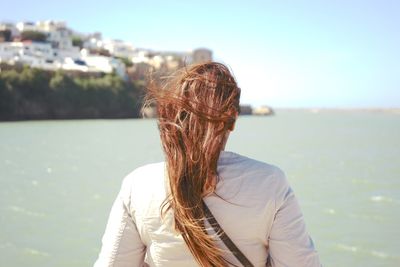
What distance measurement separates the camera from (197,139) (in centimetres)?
126

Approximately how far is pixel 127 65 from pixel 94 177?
68.0 meters

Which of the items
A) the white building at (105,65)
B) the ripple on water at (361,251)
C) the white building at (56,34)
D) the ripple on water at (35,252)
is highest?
the white building at (56,34)

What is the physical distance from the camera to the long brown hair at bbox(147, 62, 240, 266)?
1.25 meters

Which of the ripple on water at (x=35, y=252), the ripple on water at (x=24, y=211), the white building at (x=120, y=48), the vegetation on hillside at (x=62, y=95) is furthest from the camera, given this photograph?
the white building at (x=120, y=48)

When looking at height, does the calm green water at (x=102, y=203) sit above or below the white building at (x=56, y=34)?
below

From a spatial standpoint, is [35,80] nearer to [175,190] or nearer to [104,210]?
[104,210]

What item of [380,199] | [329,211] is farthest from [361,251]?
[380,199]

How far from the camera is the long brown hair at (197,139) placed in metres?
1.25

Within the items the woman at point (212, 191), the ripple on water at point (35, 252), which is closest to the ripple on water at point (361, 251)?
the ripple on water at point (35, 252)

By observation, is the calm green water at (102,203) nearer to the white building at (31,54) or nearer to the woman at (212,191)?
the woman at (212,191)

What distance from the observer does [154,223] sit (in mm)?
1322

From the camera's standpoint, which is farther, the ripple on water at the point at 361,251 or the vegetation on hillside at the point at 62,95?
the vegetation on hillside at the point at 62,95

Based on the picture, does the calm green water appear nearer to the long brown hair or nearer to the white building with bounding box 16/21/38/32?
the long brown hair

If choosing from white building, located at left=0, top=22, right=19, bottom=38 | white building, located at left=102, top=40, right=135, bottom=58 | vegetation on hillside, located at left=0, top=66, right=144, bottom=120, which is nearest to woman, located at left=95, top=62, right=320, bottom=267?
vegetation on hillside, located at left=0, top=66, right=144, bottom=120
